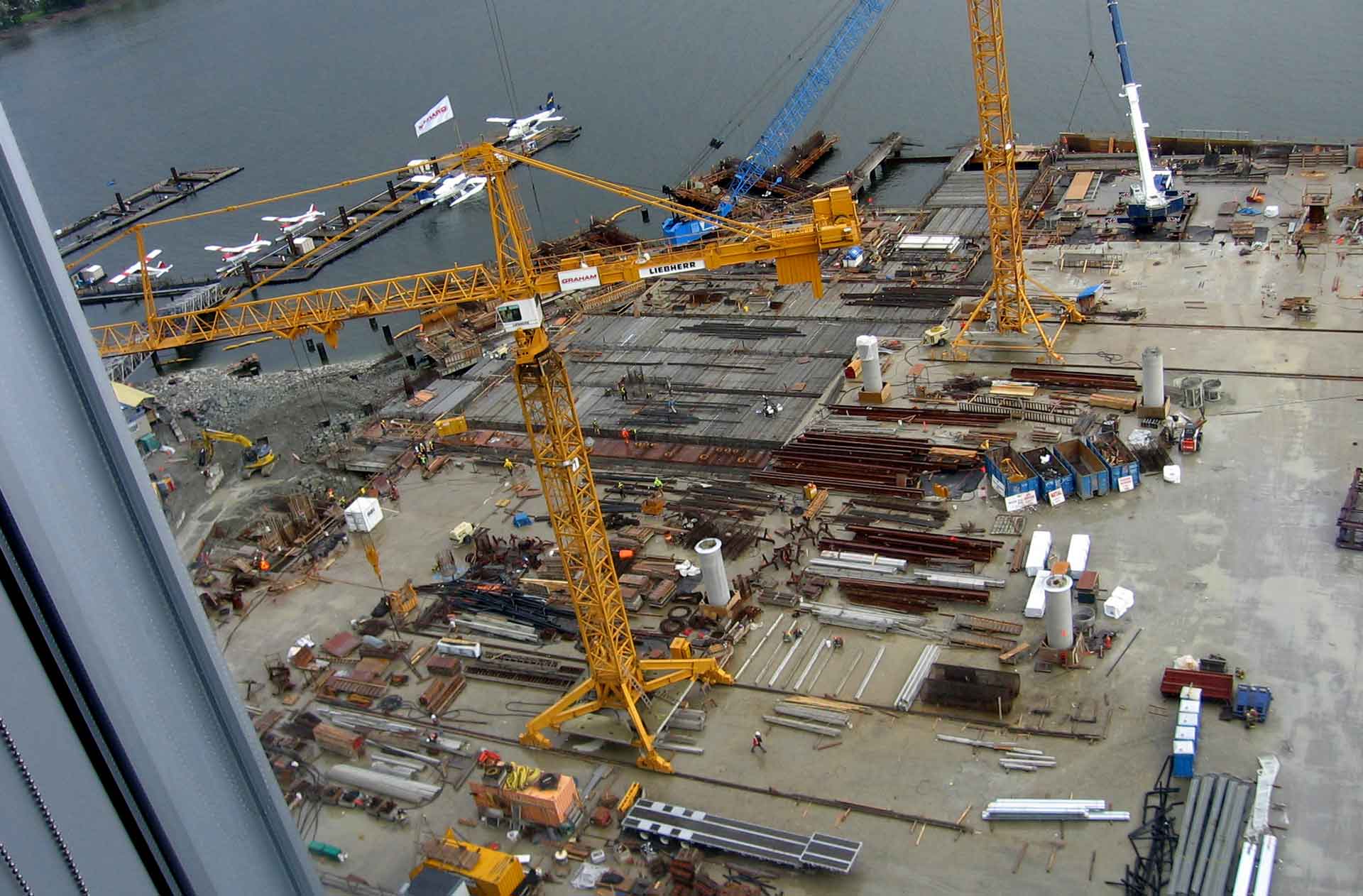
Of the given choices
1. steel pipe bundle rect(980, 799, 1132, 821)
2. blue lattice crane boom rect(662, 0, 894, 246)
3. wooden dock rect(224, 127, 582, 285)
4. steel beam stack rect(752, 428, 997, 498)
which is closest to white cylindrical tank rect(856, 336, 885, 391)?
steel beam stack rect(752, 428, 997, 498)

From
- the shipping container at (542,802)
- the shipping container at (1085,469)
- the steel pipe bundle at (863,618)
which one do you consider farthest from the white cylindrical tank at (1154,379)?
the shipping container at (542,802)

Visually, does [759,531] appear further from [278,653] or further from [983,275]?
[983,275]

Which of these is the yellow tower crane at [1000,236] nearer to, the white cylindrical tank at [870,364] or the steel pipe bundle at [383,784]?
the white cylindrical tank at [870,364]

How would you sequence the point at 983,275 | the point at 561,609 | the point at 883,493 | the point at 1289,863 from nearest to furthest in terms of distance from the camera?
the point at 1289,863
the point at 561,609
the point at 883,493
the point at 983,275

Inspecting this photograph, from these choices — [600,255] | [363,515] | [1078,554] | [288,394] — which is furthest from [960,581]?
[288,394]

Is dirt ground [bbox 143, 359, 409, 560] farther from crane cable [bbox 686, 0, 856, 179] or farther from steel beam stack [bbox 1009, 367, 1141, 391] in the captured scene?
crane cable [bbox 686, 0, 856, 179]

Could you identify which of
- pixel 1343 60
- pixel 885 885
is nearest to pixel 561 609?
→ pixel 885 885
